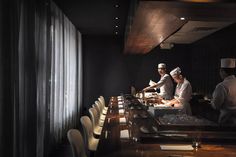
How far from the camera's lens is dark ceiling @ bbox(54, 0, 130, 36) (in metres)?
4.31

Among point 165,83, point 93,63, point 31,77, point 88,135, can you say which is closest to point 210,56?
point 165,83

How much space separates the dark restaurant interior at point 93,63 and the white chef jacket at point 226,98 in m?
0.18

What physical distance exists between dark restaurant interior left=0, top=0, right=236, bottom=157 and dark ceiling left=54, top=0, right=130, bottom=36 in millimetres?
15

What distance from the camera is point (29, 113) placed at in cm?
311

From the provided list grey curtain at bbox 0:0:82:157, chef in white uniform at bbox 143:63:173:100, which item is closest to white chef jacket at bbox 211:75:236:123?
grey curtain at bbox 0:0:82:157

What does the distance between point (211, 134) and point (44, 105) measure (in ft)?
7.26

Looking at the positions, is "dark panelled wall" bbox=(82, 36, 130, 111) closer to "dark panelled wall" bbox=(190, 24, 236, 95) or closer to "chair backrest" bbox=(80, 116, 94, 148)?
"dark panelled wall" bbox=(190, 24, 236, 95)

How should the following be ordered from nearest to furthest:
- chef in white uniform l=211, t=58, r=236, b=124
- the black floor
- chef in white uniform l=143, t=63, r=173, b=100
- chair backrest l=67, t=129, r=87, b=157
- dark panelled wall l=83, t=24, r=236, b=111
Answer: chair backrest l=67, t=129, r=87, b=157 < chef in white uniform l=211, t=58, r=236, b=124 < the black floor < chef in white uniform l=143, t=63, r=173, b=100 < dark panelled wall l=83, t=24, r=236, b=111

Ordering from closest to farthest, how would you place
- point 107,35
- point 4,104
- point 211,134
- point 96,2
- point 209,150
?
point 209,150 → point 211,134 → point 4,104 → point 96,2 → point 107,35

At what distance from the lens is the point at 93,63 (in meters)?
8.50

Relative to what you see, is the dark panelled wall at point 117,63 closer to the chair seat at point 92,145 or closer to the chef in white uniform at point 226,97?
the chef in white uniform at point 226,97

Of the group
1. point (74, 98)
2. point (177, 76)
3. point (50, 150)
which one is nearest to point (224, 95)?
point (177, 76)

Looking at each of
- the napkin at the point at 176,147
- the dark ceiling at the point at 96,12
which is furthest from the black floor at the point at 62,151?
the napkin at the point at 176,147

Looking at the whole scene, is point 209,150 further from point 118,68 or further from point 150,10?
point 118,68
